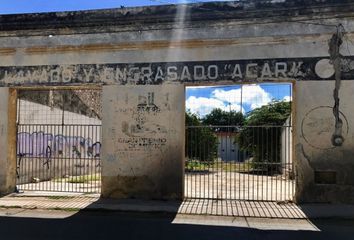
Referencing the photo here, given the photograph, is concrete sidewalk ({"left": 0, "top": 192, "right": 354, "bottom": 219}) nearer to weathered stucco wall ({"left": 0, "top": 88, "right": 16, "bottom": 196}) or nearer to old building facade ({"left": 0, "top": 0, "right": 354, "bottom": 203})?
old building facade ({"left": 0, "top": 0, "right": 354, "bottom": 203})

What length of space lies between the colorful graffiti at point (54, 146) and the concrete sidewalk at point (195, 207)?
5.31 m

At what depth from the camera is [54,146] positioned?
2016 cm

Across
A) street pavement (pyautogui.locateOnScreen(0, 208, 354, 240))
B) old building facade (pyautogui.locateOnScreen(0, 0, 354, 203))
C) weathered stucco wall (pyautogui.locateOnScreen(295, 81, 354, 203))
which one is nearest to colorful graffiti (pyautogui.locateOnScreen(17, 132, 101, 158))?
old building facade (pyautogui.locateOnScreen(0, 0, 354, 203))

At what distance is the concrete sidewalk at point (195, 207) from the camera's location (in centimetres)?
1051

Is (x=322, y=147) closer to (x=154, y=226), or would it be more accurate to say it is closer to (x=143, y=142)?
(x=143, y=142)

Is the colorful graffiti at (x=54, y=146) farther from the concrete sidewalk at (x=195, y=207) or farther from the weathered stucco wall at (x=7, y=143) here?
the concrete sidewalk at (x=195, y=207)

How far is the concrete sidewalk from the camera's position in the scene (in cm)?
1051

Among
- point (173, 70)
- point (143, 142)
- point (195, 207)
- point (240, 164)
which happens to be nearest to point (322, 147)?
point (195, 207)

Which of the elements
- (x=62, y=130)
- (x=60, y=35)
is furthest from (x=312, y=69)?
(x=62, y=130)

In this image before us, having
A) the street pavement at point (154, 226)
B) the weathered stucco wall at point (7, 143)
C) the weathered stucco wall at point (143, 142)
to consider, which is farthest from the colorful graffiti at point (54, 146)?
the street pavement at point (154, 226)

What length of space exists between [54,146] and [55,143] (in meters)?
0.16

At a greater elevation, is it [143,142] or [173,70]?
[173,70]

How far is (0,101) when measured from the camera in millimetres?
13570

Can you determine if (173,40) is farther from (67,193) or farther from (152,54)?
(67,193)
